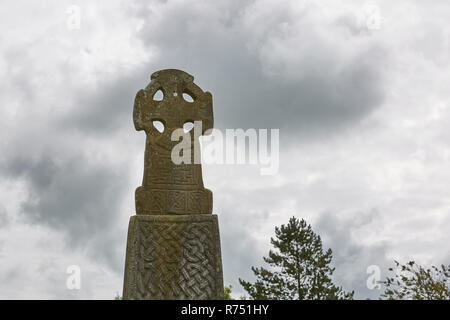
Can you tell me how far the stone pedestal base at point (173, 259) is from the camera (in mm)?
7414

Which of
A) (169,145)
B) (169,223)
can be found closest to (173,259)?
(169,223)

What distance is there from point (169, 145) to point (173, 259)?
182 centimetres

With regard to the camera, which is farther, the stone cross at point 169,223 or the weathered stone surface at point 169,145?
the weathered stone surface at point 169,145

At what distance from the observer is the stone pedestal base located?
7.41 meters

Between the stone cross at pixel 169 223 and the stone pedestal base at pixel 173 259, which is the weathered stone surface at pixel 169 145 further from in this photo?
the stone pedestal base at pixel 173 259

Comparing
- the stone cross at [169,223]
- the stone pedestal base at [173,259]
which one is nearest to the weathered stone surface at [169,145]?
the stone cross at [169,223]

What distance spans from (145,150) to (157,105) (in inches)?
32.5

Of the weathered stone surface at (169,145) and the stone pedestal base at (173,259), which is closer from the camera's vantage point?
the stone pedestal base at (173,259)

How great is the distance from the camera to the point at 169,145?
8.15 metres

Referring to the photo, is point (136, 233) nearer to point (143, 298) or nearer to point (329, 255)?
point (143, 298)

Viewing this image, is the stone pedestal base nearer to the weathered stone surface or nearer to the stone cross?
the stone cross

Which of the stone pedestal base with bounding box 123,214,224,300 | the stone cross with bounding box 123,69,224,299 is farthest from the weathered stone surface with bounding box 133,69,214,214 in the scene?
the stone pedestal base with bounding box 123,214,224,300

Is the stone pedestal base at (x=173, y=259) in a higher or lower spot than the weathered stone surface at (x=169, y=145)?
lower
